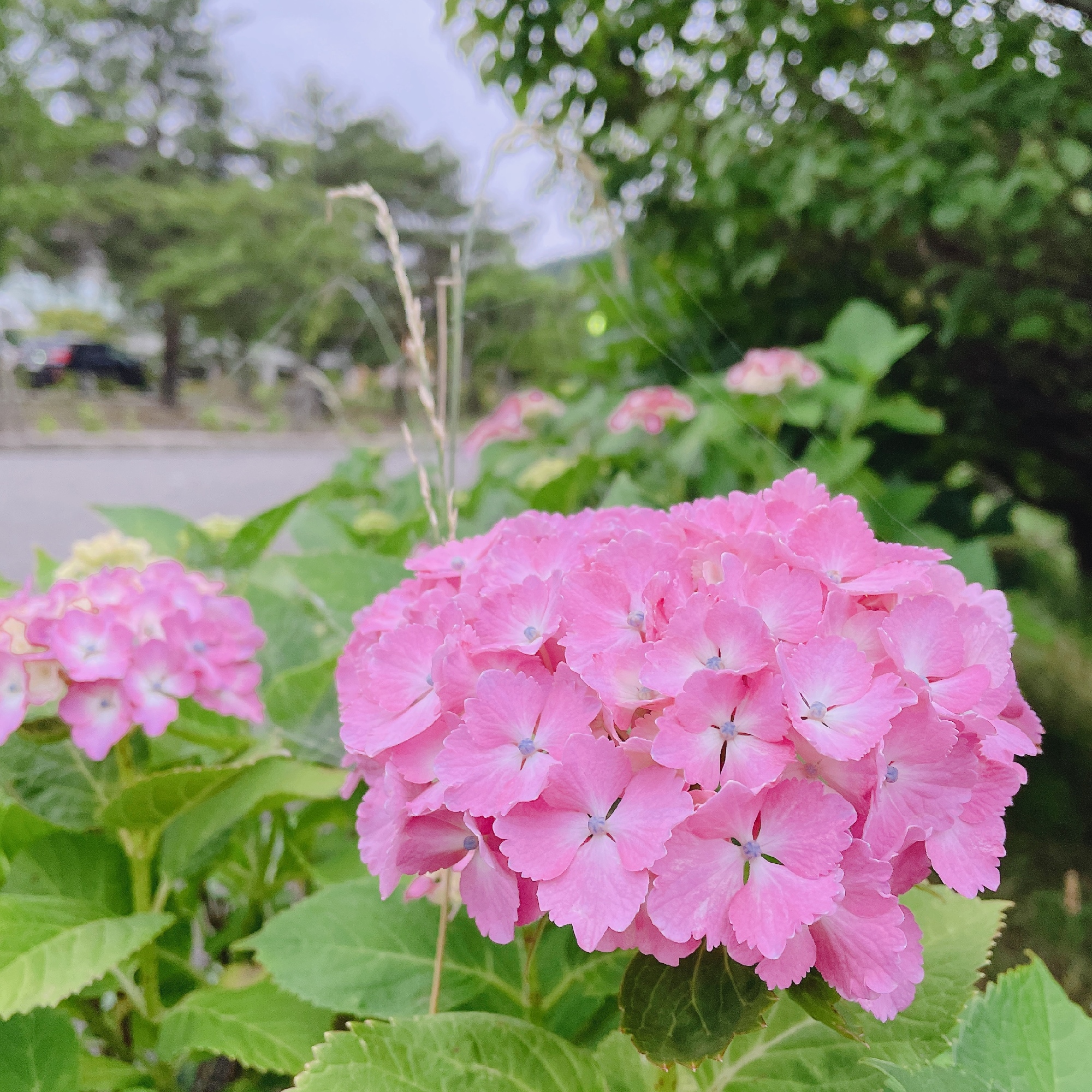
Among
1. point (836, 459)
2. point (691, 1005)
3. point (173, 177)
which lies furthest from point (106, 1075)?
point (173, 177)

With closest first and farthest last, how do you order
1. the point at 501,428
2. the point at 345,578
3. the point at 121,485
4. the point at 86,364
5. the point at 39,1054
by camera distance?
the point at 39,1054, the point at 345,578, the point at 501,428, the point at 121,485, the point at 86,364

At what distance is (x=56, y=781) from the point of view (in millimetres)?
729

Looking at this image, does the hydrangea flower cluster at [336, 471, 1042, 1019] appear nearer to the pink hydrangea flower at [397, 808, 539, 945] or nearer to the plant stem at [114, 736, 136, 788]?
the pink hydrangea flower at [397, 808, 539, 945]

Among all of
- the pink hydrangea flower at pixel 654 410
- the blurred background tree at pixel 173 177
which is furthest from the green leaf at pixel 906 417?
the blurred background tree at pixel 173 177

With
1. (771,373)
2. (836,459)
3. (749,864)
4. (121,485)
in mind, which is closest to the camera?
(749,864)

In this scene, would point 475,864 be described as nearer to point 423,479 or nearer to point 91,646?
point 423,479

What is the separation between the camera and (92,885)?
2.51ft

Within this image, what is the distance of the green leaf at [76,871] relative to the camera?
0.73 meters

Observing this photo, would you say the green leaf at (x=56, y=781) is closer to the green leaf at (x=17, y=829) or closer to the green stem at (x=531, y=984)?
the green leaf at (x=17, y=829)

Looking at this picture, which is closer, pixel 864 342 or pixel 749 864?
pixel 749 864

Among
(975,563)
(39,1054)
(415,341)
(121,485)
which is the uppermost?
(415,341)

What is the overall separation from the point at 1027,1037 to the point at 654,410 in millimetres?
1357

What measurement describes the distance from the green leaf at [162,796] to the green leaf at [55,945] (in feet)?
0.25

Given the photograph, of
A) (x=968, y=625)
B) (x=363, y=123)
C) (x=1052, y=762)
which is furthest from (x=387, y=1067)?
(x=363, y=123)
